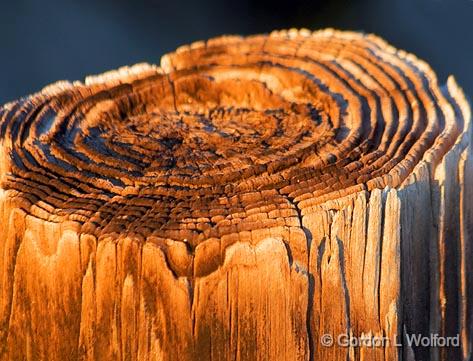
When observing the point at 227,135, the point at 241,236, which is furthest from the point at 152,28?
the point at 241,236

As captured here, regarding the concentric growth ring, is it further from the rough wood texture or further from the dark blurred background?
the dark blurred background

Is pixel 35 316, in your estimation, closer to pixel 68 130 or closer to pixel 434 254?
pixel 68 130

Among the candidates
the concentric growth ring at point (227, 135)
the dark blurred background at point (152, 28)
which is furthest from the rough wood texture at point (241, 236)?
the dark blurred background at point (152, 28)

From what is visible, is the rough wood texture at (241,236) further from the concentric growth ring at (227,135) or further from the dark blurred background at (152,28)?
the dark blurred background at (152,28)

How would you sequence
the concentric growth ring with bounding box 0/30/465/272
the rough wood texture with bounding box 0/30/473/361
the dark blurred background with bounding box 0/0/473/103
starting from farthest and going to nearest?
the dark blurred background with bounding box 0/0/473/103 → the concentric growth ring with bounding box 0/30/465/272 → the rough wood texture with bounding box 0/30/473/361

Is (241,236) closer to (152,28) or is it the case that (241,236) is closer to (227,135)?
(227,135)

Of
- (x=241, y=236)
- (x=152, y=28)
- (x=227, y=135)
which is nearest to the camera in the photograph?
(x=241, y=236)

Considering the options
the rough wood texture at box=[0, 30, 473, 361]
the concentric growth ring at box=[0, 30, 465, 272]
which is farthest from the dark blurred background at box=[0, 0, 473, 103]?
the rough wood texture at box=[0, 30, 473, 361]
